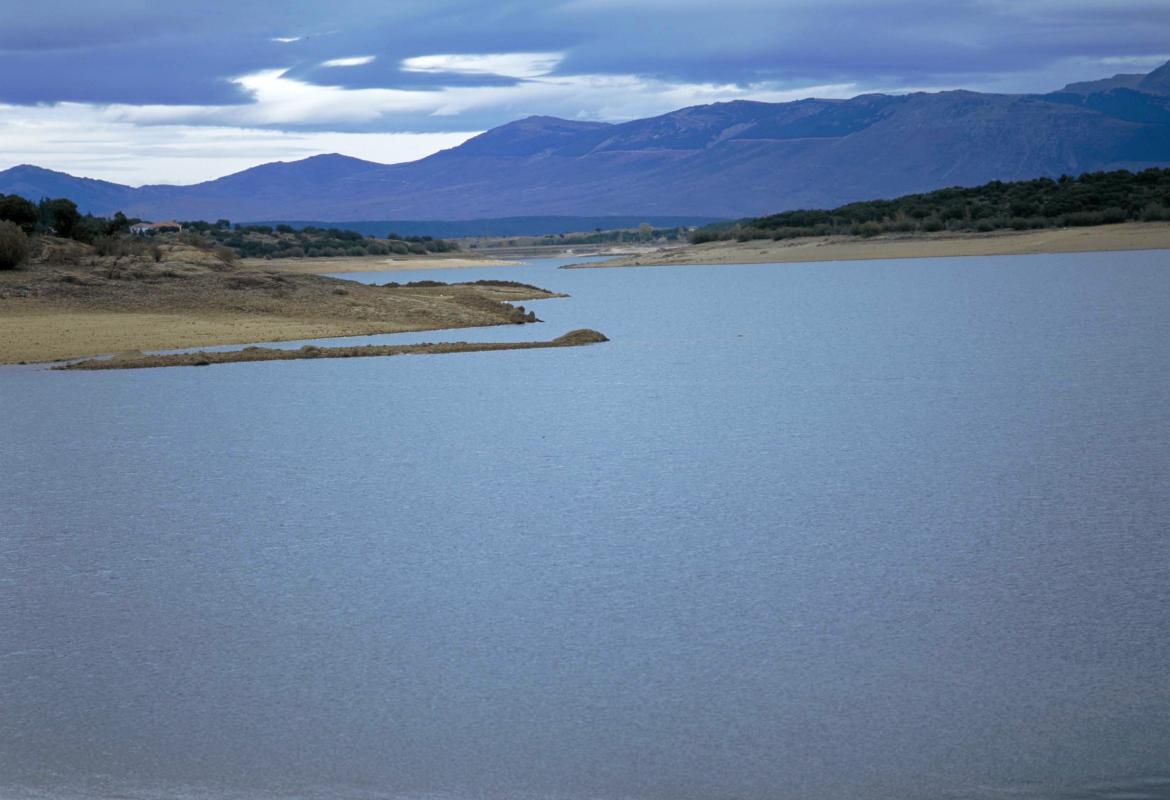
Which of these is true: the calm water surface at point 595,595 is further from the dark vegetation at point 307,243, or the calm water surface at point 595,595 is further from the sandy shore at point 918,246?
the dark vegetation at point 307,243

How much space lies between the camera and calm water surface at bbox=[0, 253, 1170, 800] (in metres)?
5.61

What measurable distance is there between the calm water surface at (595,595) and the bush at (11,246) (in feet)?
45.8

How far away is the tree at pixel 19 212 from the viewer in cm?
3234

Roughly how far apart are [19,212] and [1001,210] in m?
51.1

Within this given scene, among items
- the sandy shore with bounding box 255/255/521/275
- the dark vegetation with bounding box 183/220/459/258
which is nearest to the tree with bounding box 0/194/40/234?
the sandy shore with bounding box 255/255/521/275

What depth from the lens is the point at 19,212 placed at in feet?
107

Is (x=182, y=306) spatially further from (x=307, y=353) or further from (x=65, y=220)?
(x=65, y=220)

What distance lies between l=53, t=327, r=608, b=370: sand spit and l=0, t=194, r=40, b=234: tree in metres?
12.0

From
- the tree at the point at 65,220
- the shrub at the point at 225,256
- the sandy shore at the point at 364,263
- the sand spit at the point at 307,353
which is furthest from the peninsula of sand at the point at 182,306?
the sandy shore at the point at 364,263

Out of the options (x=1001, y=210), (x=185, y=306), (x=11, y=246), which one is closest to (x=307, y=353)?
(x=185, y=306)

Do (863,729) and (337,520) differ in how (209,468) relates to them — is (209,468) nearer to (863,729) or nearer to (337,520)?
(337,520)

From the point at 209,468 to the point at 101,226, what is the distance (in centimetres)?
2547

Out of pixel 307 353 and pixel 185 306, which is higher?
pixel 185 306

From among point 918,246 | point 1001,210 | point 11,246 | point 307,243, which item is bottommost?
point 918,246
